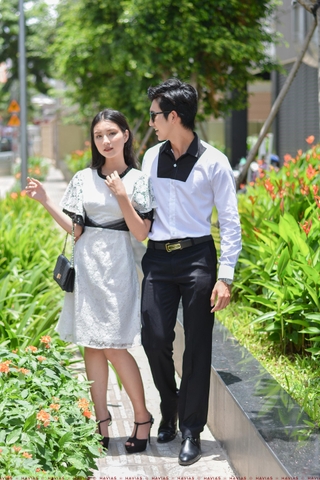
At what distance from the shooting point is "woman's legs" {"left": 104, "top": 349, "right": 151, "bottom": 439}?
4.35 meters

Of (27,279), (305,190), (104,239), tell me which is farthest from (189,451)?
(27,279)

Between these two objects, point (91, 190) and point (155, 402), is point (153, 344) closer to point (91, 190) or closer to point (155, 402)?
point (91, 190)

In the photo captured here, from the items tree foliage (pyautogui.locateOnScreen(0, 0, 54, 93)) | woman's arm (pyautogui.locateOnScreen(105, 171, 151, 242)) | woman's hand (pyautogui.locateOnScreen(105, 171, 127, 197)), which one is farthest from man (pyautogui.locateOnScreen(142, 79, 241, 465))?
tree foliage (pyautogui.locateOnScreen(0, 0, 54, 93))

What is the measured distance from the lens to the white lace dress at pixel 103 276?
420 centimetres

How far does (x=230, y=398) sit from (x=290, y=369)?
71 centimetres

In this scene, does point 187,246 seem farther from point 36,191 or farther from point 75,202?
point 36,191

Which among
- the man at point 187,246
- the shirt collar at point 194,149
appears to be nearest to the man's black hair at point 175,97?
the man at point 187,246

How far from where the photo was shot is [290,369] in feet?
16.1

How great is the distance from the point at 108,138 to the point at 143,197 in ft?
1.18

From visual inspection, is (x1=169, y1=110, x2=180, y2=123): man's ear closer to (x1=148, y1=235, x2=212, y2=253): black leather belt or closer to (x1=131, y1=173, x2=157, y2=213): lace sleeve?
(x1=131, y1=173, x2=157, y2=213): lace sleeve

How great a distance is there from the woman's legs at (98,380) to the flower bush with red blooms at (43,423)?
398mm

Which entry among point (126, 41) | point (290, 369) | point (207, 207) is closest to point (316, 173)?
point (290, 369)

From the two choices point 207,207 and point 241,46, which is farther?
point 241,46

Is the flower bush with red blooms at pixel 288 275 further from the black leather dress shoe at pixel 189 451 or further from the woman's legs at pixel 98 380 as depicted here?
the woman's legs at pixel 98 380
